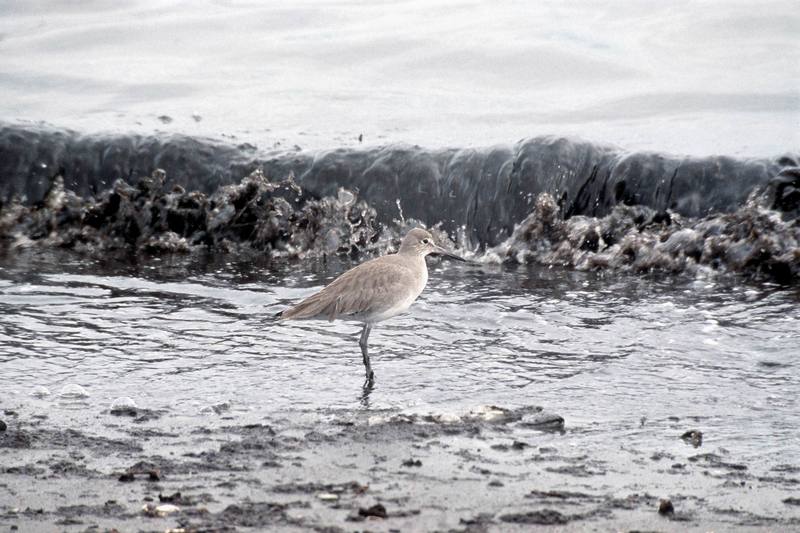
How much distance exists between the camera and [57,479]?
217 inches

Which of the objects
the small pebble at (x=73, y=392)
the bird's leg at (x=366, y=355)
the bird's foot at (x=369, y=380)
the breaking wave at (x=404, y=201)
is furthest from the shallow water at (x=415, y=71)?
the small pebble at (x=73, y=392)

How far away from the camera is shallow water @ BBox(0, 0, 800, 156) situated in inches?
610

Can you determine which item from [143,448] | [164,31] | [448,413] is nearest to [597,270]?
[448,413]

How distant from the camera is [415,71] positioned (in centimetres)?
1844

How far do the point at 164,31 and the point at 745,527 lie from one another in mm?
17678

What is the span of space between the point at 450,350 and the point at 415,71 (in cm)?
1059

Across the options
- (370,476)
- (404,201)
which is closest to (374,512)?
(370,476)

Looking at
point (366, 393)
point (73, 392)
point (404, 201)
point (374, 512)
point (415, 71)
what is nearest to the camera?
point (374, 512)

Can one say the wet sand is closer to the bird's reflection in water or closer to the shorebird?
the bird's reflection in water

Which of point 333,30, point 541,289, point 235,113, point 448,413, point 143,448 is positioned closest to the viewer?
point 143,448

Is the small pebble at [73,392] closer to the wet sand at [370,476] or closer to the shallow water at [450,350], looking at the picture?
the shallow water at [450,350]

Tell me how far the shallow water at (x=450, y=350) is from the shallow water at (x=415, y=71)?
165 inches

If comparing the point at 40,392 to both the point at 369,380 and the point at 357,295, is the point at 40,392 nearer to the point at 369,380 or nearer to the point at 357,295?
the point at 369,380

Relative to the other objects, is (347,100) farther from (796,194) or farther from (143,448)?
(143,448)
